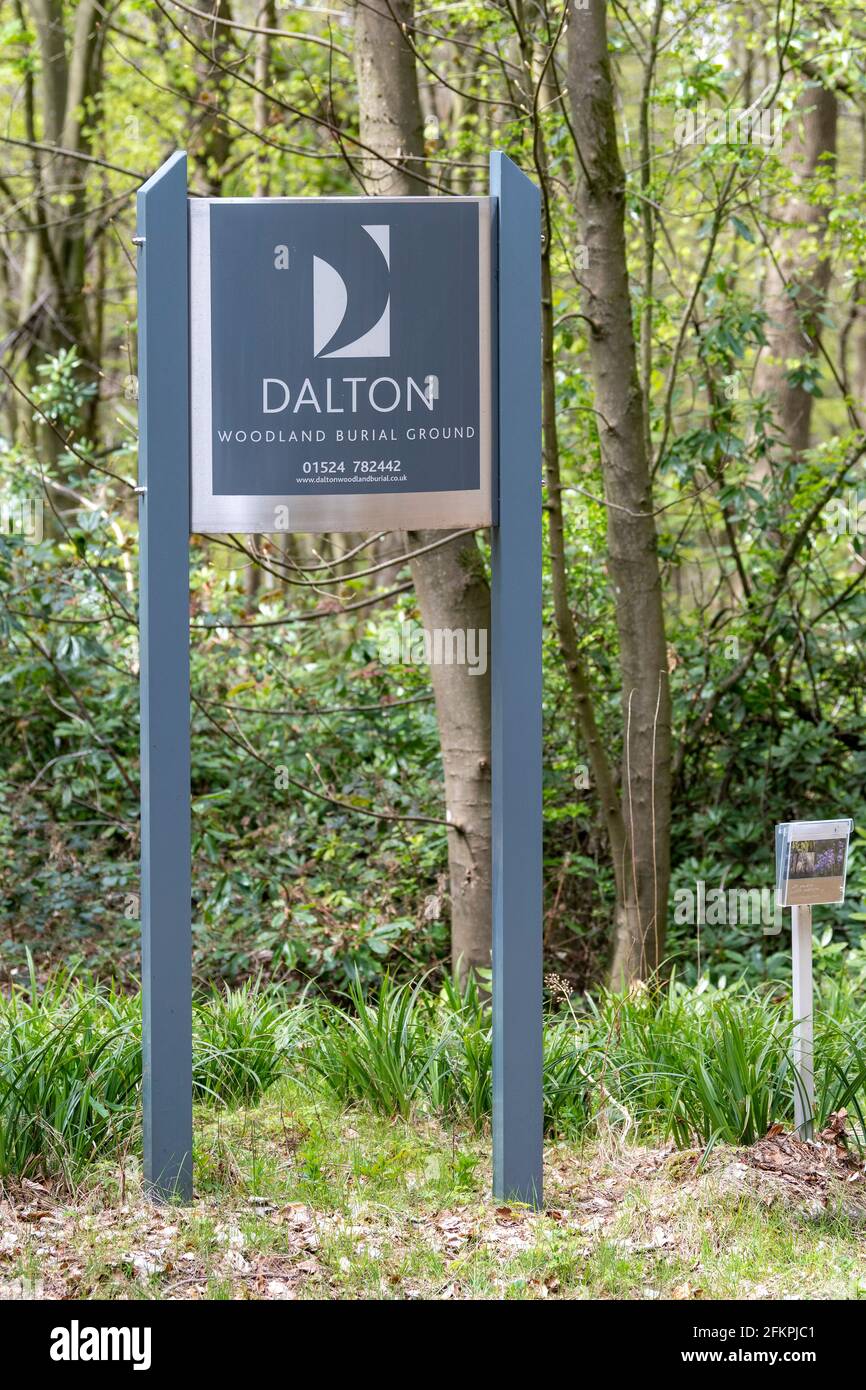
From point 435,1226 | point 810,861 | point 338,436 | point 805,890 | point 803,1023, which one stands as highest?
point 338,436

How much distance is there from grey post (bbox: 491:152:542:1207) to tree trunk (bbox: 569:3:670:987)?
234 cm

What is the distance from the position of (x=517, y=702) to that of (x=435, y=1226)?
1.67 m

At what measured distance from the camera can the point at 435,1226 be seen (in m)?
4.17

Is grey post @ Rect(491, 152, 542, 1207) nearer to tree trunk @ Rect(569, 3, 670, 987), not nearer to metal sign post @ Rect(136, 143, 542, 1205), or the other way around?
metal sign post @ Rect(136, 143, 542, 1205)

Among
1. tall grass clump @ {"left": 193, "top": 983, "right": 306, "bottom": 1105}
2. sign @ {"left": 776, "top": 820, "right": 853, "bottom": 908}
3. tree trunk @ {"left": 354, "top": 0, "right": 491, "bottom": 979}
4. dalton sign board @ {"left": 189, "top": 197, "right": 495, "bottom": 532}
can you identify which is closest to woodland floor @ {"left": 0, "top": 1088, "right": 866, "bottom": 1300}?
tall grass clump @ {"left": 193, "top": 983, "right": 306, "bottom": 1105}

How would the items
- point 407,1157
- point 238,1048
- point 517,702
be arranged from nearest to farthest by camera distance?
point 517,702 < point 407,1157 < point 238,1048

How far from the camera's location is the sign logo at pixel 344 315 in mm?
4211

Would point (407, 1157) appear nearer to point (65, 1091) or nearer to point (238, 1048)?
point (238, 1048)

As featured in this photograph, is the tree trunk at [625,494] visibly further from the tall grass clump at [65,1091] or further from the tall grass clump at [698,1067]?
the tall grass clump at [65,1091]

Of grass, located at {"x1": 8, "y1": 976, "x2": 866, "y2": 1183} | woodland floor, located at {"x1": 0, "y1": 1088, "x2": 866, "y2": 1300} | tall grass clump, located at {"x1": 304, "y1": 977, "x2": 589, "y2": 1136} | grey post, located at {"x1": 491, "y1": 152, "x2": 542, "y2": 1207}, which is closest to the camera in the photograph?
woodland floor, located at {"x1": 0, "y1": 1088, "x2": 866, "y2": 1300}

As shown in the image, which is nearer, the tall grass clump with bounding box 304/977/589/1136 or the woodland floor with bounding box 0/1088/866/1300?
the woodland floor with bounding box 0/1088/866/1300

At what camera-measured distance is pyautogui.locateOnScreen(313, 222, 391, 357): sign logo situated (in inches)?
166

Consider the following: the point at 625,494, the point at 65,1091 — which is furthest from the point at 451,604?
the point at 65,1091
